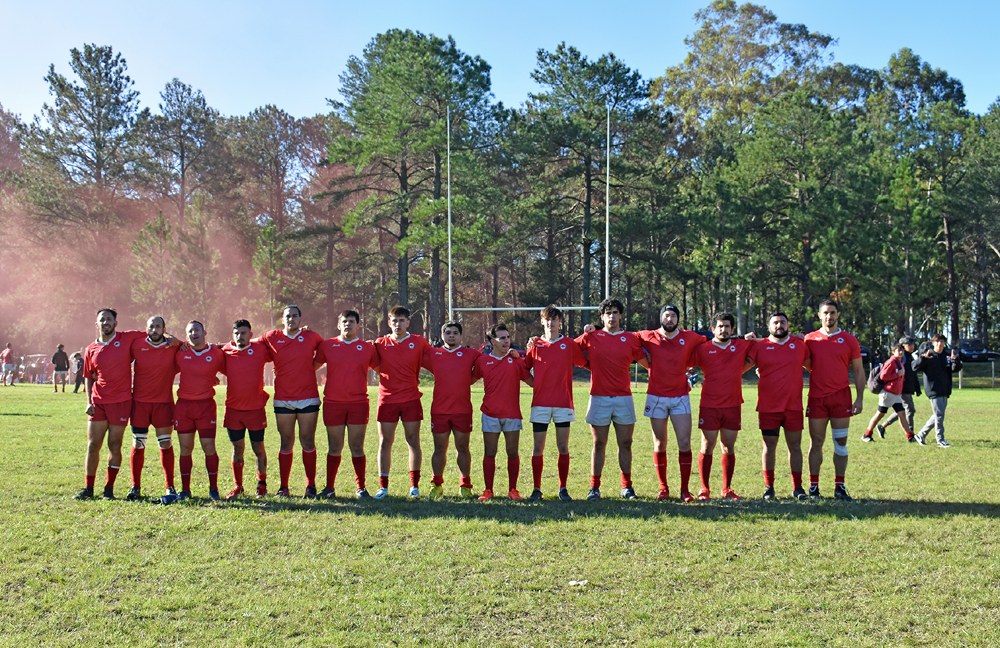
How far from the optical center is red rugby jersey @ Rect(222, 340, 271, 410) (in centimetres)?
888

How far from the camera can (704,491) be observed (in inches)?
344

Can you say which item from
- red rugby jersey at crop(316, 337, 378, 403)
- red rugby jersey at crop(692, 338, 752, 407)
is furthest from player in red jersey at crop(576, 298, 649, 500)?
red rugby jersey at crop(316, 337, 378, 403)

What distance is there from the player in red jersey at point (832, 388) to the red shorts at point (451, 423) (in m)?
3.59

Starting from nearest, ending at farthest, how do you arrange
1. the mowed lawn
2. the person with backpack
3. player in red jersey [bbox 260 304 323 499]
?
the mowed lawn, player in red jersey [bbox 260 304 323 499], the person with backpack

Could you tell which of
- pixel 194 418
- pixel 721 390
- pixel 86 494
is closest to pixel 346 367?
pixel 194 418

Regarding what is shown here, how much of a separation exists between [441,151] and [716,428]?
3124 centimetres

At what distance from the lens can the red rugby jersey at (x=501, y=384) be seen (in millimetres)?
8867

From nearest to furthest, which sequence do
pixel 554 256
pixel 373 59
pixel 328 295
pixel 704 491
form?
pixel 704 491 → pixel 373 59 → pixel 554 256 → pixel 328 295

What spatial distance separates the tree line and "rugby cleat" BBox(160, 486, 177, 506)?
28.8 m

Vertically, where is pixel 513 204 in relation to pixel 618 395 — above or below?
above

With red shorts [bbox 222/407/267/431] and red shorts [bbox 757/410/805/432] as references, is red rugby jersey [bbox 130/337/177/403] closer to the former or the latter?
red shorts [bbox 222/407/267/431]

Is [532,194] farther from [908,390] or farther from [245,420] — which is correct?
[245,420]

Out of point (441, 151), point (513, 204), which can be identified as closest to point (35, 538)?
point (441, 151)

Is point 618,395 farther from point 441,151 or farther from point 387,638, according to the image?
point 441,151
